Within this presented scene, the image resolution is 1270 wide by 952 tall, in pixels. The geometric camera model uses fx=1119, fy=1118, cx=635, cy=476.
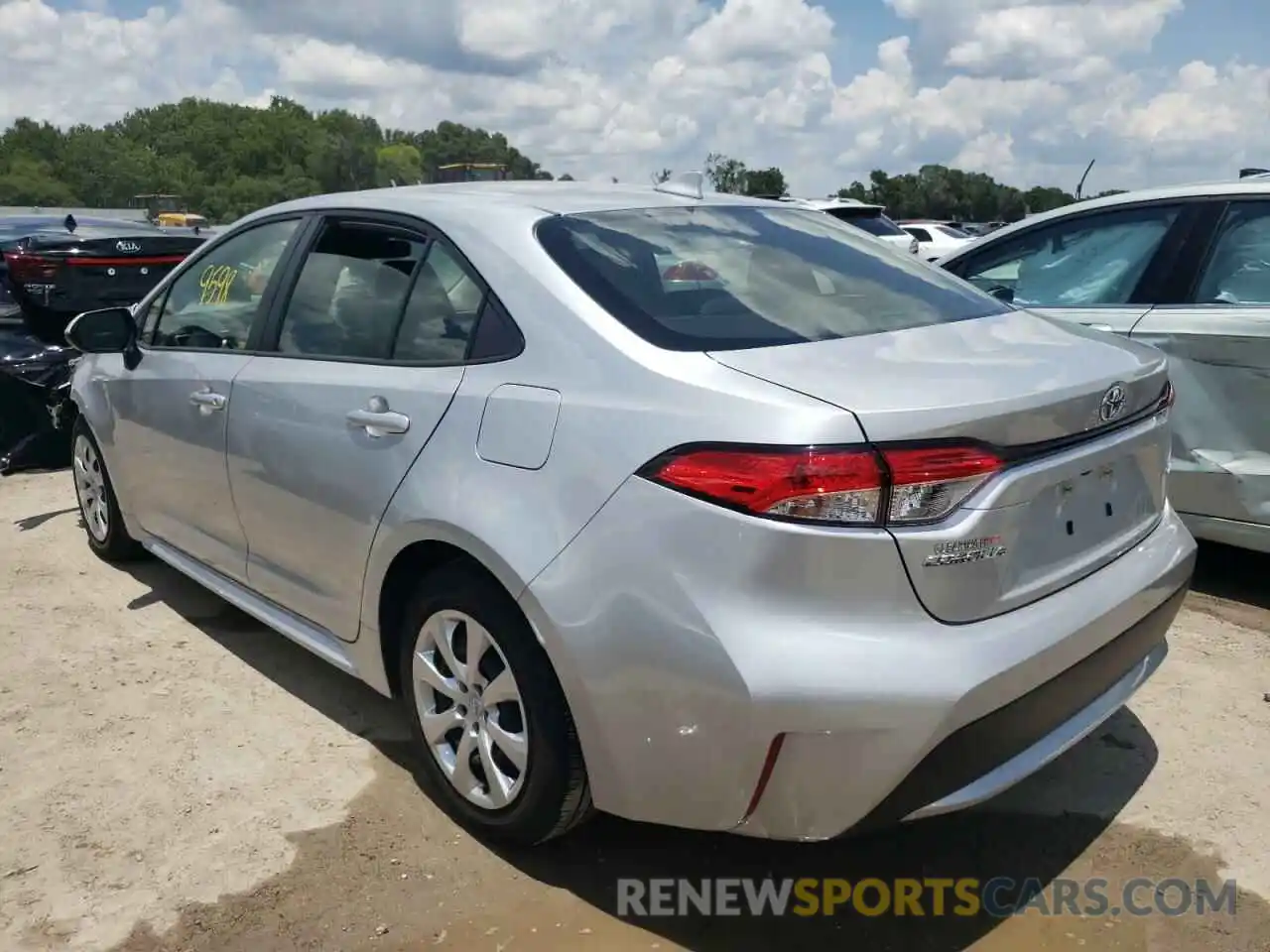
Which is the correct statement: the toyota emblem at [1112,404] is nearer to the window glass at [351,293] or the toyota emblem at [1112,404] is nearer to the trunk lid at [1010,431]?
the trunk lid at [1010,431]

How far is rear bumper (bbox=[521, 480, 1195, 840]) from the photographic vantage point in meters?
2.11

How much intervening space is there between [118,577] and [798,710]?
382 centimetres

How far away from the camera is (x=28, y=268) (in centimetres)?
620

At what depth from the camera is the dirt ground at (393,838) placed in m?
2.55

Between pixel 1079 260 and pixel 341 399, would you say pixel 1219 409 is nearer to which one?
pixel 1079 260

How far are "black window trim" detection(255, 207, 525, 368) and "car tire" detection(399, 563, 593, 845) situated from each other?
0.56 metres

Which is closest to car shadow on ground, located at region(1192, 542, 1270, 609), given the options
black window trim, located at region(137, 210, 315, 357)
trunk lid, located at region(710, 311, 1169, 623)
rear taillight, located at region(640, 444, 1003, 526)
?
trunk lid, located at region(710, 311, 1169, 623)

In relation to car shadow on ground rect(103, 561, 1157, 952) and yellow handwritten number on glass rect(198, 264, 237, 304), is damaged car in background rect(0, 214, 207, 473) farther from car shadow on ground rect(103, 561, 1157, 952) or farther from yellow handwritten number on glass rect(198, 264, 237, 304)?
car shadow on ground rect(103, 561, 1157, 952)

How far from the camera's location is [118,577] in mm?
4922

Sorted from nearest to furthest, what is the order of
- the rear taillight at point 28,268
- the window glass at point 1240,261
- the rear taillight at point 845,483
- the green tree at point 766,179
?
the rear taillight at point 845,483
the window glass at point 1240,261
the rear taillight at point 28,268
the green tree at point 766,179

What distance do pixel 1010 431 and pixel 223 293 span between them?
9.30 feet

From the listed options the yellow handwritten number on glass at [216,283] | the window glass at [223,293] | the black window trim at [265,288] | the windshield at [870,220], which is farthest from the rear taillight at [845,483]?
the windshield at [870,220]

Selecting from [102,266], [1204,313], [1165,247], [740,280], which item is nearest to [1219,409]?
[1204,313]

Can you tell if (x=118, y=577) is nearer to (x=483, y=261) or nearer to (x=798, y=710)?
(x=483, y=261)
